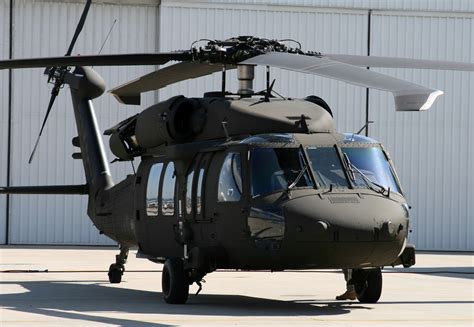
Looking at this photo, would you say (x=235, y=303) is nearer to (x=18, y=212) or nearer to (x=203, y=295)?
(x=203, y=295)

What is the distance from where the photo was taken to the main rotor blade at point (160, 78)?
13.9m

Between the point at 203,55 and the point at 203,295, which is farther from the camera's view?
the point at 203,295

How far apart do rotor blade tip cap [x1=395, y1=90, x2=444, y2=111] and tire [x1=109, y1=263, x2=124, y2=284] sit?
8170 millimetres

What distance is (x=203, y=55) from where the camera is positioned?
1283 cm

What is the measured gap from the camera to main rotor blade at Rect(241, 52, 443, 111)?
915cm

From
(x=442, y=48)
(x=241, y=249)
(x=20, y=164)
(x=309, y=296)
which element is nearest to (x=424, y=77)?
(x=442, y=48)

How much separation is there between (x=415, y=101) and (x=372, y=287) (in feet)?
14.6

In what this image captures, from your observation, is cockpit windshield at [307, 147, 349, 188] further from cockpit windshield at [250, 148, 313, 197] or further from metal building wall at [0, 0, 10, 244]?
metal building wall at [0, 0, 10, 244]

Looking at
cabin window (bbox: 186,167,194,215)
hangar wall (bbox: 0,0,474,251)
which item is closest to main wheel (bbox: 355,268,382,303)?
cabin window (bbox: 186,167,194,215)

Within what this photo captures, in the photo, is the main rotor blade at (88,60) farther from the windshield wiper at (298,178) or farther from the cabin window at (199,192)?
the windshield wiper at (298,178)

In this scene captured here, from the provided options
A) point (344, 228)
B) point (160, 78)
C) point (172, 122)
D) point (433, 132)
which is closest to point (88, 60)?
point (172, 122)

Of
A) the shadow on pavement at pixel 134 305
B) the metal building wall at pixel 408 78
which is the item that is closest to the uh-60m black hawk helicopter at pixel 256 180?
the shadow on pavement at pixel 134 305

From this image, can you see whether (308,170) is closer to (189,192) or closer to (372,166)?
(372,166)

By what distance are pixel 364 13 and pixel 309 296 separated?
1542cm
